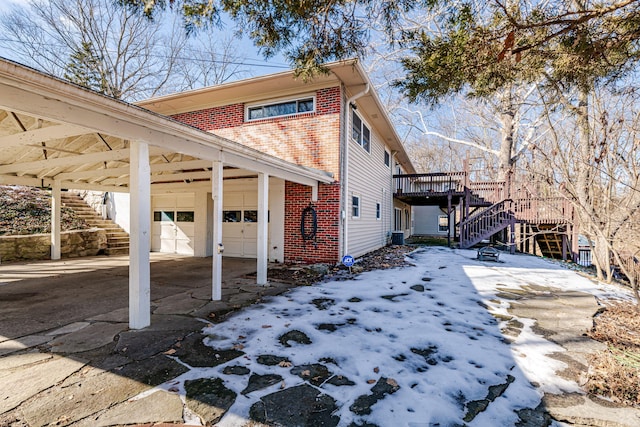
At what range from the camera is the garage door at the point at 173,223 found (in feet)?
34.7

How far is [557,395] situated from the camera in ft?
8.25

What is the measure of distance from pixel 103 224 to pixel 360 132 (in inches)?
403

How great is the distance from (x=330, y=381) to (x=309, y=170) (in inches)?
206

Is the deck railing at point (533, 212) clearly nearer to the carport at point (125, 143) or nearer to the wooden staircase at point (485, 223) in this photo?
the wooden staircase at point (485, 223)

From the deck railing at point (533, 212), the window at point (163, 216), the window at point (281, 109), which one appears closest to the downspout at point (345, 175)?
the window at point (281, 109)

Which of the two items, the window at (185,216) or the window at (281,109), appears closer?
the window at (281,109)

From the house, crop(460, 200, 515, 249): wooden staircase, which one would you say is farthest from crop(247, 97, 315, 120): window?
crop(460, 200, 515, 249): wooden staircase

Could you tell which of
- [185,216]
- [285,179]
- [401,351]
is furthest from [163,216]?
[401,351]

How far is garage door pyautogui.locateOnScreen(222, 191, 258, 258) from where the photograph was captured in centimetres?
968

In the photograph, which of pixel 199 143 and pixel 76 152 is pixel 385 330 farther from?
pixel 76 152

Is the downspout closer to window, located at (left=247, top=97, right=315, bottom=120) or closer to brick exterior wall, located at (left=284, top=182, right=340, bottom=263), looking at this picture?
brick exterior wall, located at (left=284, top=182, right=340, bottom=263)

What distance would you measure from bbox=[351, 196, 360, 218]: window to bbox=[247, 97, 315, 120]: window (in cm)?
301

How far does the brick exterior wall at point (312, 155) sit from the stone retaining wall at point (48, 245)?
6462 millimetres

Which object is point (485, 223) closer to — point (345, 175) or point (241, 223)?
point (345, 175)
